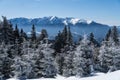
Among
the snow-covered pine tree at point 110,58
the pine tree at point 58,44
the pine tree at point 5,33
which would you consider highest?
Result: the pine tree at point 5,33

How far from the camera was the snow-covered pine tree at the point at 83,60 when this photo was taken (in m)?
40.2

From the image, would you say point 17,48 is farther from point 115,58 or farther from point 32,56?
point 115,58

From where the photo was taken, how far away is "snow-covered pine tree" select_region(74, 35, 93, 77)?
132ft

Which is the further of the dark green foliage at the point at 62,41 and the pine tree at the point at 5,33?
the dark green foliage at the point at 62,41

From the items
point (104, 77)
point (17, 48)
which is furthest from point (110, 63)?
point (104, 77)

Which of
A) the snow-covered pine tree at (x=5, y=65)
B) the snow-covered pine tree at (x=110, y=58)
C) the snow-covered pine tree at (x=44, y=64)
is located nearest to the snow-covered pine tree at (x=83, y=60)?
the snow-covered pine tree at (x=44, y=64)

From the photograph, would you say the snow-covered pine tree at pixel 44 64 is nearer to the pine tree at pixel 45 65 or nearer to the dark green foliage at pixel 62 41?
the pine tree at pixel 45 65

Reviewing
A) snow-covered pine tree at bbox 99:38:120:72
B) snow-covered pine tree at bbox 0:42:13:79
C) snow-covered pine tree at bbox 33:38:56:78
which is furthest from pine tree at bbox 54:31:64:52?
snow-covered pine tree at bbox 0:42:13:79

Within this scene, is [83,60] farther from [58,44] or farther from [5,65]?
[58,44]

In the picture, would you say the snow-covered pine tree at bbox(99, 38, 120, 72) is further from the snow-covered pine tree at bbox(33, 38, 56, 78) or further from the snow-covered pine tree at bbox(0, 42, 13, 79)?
the snow-covered pine tree at bbox(0, 42, 13, 79)

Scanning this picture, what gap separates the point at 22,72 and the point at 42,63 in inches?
162

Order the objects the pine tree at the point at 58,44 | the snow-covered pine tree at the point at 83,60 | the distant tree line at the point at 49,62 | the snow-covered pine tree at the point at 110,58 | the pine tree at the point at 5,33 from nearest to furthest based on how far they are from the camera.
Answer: the distant tree line at the point at 49,62 → the snow-covered pine tree at the point at 83,60 → the snow-covered pine tree at the point at 110,58 → the pine tree at the point at 5,33 → the pine tree at the point at 58,44

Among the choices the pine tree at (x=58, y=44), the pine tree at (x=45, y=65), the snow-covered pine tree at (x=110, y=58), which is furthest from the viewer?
the pine tree at (x=58, y=44)

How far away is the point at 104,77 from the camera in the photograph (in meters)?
14.4
